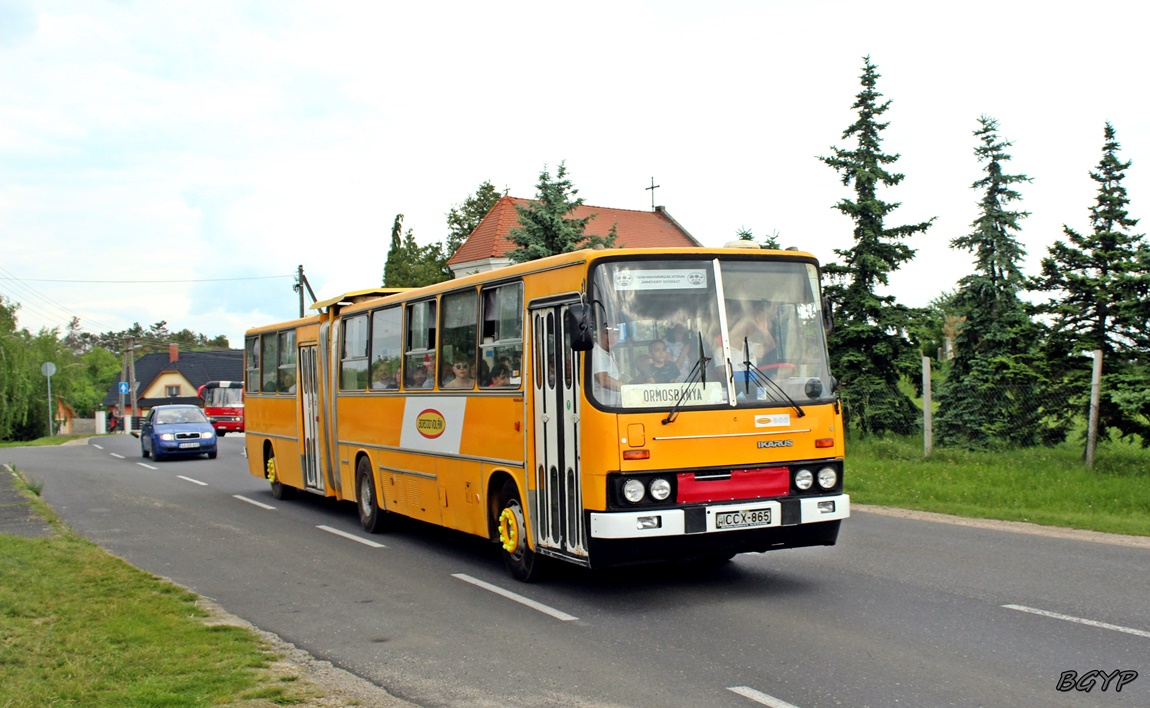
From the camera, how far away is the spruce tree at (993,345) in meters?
18.2

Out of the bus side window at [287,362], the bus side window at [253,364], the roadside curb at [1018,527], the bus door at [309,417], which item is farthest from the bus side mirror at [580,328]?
the bus side window at [253,364]

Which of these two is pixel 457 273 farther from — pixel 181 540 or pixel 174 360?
pixel 174 360

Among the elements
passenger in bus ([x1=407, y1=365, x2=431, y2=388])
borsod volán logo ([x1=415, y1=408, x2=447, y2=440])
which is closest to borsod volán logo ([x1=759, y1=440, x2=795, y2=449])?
borsod volán logo ([x1=415, y1=408, x2=447, y2=440])

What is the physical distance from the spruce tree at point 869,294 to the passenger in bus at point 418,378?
13599mm

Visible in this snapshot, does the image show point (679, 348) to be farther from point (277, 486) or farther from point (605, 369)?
point (277, 486)

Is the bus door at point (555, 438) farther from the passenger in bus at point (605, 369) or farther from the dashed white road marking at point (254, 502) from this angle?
the dashed white road marking at point (254, 502)

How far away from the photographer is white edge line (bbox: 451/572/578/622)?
842cm

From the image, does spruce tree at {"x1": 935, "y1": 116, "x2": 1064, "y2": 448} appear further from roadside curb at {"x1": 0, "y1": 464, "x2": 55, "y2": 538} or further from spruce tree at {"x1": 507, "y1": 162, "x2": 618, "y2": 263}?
roadside curb at {"x1": 0, "y1": 464, "x2": 55, "y2": 538}

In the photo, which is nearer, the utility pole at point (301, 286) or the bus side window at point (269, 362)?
the bus side window at point (269, 362)

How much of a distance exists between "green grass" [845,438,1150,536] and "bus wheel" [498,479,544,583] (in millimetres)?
6721

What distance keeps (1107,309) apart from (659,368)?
11.1m

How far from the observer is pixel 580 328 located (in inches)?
328

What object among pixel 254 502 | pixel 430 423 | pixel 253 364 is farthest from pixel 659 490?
pixel 253 364

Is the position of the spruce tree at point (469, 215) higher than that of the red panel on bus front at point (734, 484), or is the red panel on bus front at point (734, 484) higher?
the spruce tree at point (469, 215)
